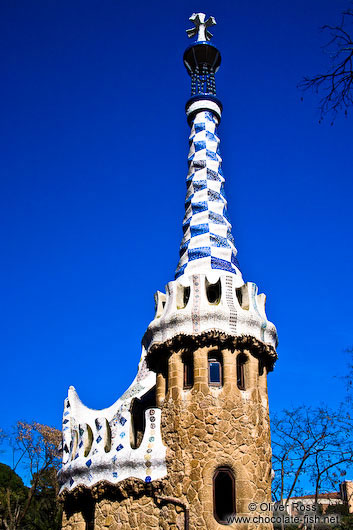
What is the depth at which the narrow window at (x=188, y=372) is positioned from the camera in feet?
35.8

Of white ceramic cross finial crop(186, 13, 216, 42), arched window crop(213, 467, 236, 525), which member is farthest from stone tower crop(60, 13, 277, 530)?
white ceramic cross finial crop(186, 13, 216, 42)

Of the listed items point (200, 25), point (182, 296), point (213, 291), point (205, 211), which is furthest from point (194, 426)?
point (200, 25)

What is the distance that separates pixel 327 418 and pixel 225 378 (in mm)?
4629

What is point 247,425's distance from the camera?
10508 mm

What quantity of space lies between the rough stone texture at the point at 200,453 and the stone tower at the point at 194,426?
0.02m

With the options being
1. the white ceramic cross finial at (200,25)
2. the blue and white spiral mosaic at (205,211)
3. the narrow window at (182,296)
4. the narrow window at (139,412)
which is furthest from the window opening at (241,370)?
the white ceramic cross finial at (200,25)

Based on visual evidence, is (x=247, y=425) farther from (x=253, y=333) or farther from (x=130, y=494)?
(x=130, y=494)

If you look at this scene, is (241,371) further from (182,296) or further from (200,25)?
(200,25)

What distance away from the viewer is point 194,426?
10.4m

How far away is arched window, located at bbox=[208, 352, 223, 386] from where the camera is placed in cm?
1077

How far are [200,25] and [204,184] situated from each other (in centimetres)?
568

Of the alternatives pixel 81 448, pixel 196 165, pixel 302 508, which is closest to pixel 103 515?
pixel 81 448

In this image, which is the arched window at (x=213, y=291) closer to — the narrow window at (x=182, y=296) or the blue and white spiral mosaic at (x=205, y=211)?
the narrow window at (x=182, y=296)

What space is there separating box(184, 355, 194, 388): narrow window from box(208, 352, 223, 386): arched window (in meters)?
0.35
